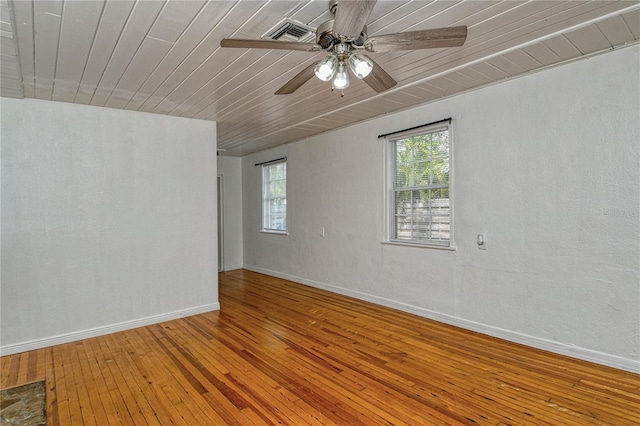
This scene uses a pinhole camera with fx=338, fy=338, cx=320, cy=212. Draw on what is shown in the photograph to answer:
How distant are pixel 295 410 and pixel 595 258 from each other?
2.68 meters

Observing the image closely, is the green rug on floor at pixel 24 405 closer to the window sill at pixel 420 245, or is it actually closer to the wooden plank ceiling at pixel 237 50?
the wooden plank ceiling at pixel 237 50

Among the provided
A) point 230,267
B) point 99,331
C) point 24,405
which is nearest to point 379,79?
point 24,405

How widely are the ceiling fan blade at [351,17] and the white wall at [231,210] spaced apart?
6.07 m

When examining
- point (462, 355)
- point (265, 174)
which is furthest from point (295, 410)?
point (265, 174)

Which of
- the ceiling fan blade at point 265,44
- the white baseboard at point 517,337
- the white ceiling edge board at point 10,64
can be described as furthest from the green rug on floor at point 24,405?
the white baseboard at point 517,337

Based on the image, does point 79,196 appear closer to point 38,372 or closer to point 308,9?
point 38,372

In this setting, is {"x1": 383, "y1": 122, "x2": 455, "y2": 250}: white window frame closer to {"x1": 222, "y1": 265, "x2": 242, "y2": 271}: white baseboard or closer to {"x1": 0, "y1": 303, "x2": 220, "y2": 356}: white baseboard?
{"x1": 0, "y1": 303, "x2": 220, "y2": 356}: white baseboard

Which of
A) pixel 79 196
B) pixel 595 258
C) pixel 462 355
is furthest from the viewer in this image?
pixel 79 196

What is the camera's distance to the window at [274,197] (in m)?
6.61

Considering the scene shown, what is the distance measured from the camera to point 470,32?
7.72ft

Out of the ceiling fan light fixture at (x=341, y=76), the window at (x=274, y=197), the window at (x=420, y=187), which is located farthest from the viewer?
the window at (x=274, y=197)

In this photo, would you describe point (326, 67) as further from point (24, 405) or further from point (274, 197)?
point (274, 197)

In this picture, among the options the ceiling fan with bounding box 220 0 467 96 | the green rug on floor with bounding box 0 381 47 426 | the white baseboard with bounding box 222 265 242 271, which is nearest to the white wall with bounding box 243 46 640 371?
the ceiling fan with bounding box 220 0 467 96

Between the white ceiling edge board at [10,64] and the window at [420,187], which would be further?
the window at [420,187]
